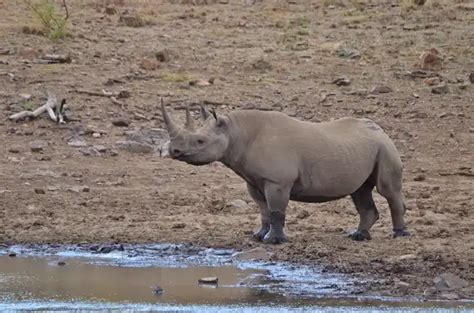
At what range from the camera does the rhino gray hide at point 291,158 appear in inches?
467

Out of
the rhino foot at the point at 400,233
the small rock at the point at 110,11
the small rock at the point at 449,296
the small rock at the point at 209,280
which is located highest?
the small rock at the point at 110,11

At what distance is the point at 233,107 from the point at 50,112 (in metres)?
2.09

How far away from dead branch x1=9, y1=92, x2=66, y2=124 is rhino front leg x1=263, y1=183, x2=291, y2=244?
14.4ft

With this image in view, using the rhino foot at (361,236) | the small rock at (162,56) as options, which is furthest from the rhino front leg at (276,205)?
the small rock at (162,56)

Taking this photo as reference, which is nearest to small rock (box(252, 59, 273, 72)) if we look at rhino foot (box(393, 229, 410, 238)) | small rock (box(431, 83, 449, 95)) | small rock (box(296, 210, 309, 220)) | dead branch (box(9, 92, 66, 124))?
small rock (box(431, 83, 449, 95))

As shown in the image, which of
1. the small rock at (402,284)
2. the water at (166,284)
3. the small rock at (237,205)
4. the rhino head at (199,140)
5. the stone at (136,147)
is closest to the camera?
the water at (166,284)

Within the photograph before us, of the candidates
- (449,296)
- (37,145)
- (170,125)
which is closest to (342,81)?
(37,145)

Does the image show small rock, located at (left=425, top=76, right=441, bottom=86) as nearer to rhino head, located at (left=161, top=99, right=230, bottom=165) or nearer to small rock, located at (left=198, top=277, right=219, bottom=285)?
rhino head, located at (left=161, top=99, right=230, bottom=165)

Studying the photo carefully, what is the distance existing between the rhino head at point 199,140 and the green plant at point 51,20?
6863 mm

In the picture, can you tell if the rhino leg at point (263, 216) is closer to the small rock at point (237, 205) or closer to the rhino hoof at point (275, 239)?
the rhino hoof at point (275, 239)

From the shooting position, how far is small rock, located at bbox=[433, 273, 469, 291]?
415 inches

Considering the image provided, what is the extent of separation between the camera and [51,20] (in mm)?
19031

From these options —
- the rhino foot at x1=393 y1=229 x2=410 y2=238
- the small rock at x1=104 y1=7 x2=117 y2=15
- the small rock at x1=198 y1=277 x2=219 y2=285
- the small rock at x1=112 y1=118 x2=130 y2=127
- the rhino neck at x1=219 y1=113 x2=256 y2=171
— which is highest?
the rhino neck at x1=219 y1=113 x2=256 y2=171

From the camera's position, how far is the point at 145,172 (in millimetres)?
14625
